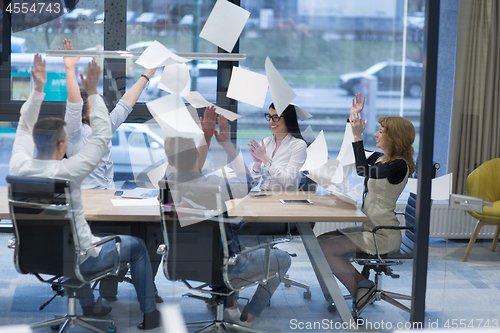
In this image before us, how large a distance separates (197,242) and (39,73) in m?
1.12

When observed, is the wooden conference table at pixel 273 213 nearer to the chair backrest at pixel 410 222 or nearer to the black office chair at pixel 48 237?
the black office chair at pixel 48 237

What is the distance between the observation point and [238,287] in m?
2.42

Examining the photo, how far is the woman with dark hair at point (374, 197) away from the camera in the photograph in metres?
2.55

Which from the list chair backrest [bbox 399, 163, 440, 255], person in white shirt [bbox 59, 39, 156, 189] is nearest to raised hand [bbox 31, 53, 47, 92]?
person in white shirt [bbox 59, 39, 156, 189]

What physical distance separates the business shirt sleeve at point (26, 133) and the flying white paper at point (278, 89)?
112cm

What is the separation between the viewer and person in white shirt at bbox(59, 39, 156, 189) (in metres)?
2.23

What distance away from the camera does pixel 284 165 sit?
252 centimetres

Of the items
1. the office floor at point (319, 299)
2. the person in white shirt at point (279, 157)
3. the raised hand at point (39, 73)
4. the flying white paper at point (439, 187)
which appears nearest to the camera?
the raised hand at point (39, 73)

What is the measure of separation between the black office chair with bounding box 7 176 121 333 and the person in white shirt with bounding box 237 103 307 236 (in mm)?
794

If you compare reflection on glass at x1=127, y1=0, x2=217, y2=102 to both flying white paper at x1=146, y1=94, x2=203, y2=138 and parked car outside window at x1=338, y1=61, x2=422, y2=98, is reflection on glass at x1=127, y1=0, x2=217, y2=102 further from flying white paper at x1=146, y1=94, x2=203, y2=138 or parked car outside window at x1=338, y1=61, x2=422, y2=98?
parked car outside window at x1=338, y1=61, x2=422, y2=98

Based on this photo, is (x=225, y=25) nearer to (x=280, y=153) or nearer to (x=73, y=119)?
(x=280, y=153)

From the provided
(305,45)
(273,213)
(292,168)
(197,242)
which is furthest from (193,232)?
(305,45)

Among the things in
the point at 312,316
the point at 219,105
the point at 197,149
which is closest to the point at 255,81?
the point at 219,105

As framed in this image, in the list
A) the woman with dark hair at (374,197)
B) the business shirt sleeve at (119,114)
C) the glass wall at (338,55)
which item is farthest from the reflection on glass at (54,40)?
the woman with dark hair at (374,197)
